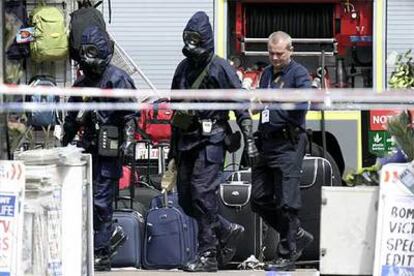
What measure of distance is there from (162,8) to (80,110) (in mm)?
3015

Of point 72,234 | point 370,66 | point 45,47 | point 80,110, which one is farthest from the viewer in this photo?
point 370,66

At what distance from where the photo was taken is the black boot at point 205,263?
810cm

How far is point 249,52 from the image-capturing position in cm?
1140

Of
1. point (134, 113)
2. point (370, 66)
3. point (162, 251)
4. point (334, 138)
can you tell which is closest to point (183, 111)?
point (134, 113)

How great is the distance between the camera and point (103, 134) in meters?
8.07

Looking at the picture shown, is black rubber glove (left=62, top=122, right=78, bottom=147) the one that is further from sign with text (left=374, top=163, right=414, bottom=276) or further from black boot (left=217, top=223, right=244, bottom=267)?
sign with text (left=374, top=163, right=414, bottom=276)

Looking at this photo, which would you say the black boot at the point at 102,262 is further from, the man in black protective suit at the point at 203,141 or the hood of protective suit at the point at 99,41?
the hood of protective suit at the point at 99,41

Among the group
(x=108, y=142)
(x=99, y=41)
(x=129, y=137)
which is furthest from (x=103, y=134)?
(x=99, y=41)

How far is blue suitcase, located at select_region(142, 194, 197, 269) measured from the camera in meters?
8.74

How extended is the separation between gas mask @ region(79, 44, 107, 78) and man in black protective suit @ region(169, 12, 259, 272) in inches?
24.6

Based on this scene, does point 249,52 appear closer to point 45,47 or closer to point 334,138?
point 334,138

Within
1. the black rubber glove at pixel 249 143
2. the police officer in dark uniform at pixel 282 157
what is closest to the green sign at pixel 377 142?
the police officer in dark uniform at pixel 282 157

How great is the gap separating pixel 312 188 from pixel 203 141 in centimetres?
141

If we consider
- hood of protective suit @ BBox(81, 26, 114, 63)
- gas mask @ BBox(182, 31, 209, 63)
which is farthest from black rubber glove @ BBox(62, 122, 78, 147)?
gas mask @ BBox(182, 31, 209, 63)
